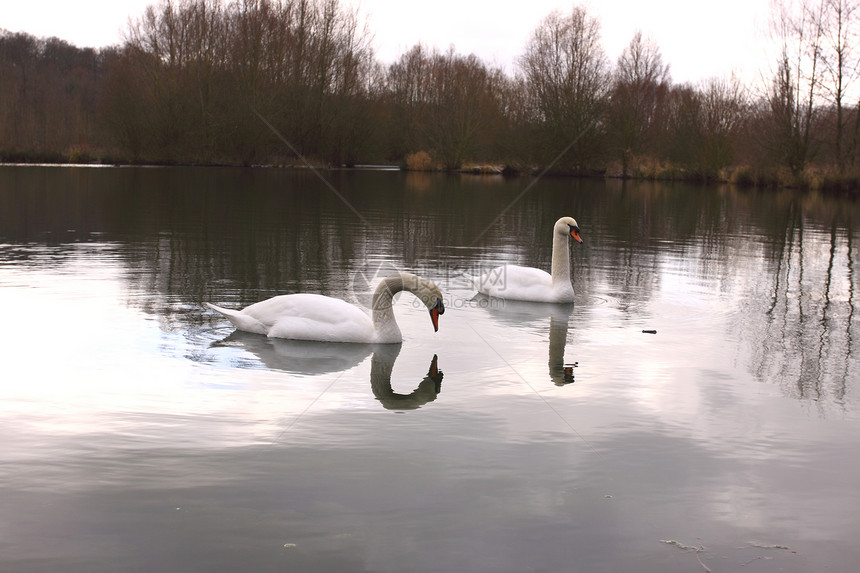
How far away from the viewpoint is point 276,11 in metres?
56.3

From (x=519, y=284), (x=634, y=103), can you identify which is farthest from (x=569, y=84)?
(x=519, y=284)

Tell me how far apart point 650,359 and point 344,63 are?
175 feet

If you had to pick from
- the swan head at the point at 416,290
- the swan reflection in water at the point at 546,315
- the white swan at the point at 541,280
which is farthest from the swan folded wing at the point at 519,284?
the swan head at the point at 416,290

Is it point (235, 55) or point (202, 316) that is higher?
point (235, 55)

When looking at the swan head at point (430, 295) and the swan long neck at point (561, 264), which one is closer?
the swan head at point (430, 295)

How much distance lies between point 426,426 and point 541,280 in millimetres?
5394

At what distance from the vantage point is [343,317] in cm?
792

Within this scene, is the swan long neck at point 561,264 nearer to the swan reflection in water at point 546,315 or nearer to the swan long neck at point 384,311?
the swan reflection in water at point 546,315

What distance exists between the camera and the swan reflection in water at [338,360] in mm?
6492

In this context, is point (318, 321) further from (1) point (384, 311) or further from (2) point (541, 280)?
(2) point (541, 280)

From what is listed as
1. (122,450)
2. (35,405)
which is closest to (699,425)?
(122,450)

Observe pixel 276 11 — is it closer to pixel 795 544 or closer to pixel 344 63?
pixel 344 63

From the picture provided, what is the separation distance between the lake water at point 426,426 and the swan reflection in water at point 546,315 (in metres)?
0.06

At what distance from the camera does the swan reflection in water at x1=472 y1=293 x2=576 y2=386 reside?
25.1ft
